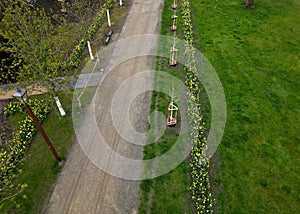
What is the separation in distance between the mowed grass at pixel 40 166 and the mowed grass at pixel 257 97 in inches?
347

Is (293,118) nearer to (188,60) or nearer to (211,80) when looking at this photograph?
(211,80)

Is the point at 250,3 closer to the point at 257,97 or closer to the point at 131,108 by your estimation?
the point at 257,97

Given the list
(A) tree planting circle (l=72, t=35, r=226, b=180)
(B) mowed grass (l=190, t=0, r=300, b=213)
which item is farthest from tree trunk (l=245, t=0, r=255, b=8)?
(A) tree planting circle (l=72, t=35, r=226, b=180)

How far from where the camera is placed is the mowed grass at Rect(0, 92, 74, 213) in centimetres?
1186

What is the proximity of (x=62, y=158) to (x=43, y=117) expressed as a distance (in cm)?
361

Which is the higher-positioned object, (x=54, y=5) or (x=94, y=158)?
(x=54, y=5)

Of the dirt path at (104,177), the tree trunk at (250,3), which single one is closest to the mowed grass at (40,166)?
the dirt path at (104,177)

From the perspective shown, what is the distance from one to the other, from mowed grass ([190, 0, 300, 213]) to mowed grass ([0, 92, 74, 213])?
8.80m

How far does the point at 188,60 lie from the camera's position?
66.4 feet

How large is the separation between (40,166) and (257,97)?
14.8 m

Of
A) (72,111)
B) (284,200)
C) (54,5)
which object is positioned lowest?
(284,200)

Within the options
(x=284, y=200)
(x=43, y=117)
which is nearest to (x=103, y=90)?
(x=43, y=117)

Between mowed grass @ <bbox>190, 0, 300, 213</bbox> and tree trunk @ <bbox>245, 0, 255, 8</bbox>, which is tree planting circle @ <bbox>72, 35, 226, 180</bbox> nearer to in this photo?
mowed grass @ <bbox>190, 0, 300, 213</bbox>

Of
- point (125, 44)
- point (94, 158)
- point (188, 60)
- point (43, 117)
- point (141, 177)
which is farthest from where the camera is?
point (125, 44)
